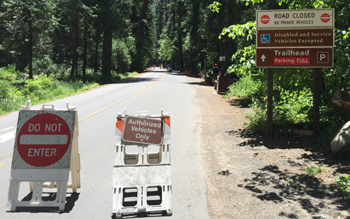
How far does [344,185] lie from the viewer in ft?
18.8

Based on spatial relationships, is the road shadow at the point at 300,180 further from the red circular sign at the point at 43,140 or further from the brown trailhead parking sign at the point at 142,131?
the red circular sign at the point at 43,140

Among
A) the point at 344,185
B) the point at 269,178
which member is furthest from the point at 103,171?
the point at 344,185

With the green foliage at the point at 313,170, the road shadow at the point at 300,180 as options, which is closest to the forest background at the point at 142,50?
the road shadow at the point at 300,180

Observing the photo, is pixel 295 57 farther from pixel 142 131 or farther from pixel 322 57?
pixel 142 131

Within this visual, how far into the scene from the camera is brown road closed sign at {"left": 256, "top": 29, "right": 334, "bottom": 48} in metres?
8.85

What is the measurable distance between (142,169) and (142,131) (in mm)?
607

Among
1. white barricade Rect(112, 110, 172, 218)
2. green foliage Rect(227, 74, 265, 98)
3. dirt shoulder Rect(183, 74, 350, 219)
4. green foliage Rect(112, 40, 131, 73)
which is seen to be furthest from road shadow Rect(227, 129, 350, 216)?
green foliage Rect(112, 40, 131, 73)

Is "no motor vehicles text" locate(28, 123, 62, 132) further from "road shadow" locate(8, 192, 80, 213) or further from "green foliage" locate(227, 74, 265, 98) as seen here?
"green foliage" locate(227, 74, 265, 98)

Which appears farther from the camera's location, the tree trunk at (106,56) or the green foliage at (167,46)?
the green foliage at (167,46)

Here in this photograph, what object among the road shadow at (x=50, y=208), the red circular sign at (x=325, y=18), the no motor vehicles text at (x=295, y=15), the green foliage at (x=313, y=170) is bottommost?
the road shadow at (x=50, y=208)

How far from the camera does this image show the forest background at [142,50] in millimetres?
9727

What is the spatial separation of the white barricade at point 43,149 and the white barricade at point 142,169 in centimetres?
78

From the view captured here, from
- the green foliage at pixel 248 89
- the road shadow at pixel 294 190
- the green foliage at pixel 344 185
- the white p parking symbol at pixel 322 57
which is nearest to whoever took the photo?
the road shadow at pixel 294 190

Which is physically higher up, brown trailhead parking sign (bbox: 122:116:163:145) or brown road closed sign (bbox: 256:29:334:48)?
brown road closed sign (bbox: 256:29:334:48)
